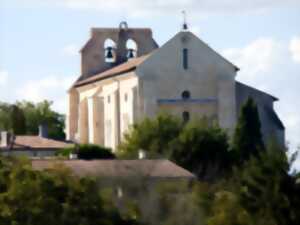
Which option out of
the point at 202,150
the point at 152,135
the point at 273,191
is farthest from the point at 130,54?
the point at 273,191

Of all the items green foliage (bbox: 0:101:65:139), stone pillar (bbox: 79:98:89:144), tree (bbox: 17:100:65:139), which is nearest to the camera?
stone pillar (bbox: 79:98:89:144)

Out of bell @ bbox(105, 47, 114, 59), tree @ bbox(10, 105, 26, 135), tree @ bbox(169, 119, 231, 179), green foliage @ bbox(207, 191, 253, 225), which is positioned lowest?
green foliage @ bbox(207, 191, 253, 225)

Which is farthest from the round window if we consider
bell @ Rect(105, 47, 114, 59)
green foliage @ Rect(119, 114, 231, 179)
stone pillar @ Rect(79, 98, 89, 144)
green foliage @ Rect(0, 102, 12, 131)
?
green foliage @ Rect(0, 102, 12, 131)

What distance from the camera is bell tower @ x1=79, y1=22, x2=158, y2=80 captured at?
392ft

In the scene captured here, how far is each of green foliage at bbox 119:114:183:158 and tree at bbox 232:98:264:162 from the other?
2444 millimetres

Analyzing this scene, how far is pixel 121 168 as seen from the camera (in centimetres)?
6825

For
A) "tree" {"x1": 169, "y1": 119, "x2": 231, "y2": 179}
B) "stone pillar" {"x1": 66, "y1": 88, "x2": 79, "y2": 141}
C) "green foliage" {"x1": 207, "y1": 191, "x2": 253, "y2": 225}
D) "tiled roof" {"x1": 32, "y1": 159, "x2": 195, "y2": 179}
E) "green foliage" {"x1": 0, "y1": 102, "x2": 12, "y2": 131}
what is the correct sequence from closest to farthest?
"green foliage" {"x1": 207, "y1": 191, "x2": 253, "y2": 225} → "tiled roof" {"x1": 32, "y1": 159, "x2": 195, "y2": 179} → "tree" {"x1": 169, "y1": 119, "x2": 231, "y2": 179} → "stone pillar" {"x1": 66, "y1": 88, "x2": 79, "y2": 141} → "green foliage" {"x1": 0, "y1": 102, "x2": 12, "y2": 131}

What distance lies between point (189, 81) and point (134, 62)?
3.36 meters

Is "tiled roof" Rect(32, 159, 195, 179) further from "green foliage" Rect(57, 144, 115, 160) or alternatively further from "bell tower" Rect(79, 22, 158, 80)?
"bell tower" Rect(79, 22, 158, 80)

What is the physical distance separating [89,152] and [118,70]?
59.5 ft

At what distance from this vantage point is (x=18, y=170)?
62.1 m

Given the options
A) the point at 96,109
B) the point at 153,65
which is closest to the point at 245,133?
the point at 153,65

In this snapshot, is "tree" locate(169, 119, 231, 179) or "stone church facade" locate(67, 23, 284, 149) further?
"stone church facade" locate(67, 23, 284, 149)

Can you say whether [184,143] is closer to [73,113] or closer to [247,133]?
[247,133]
